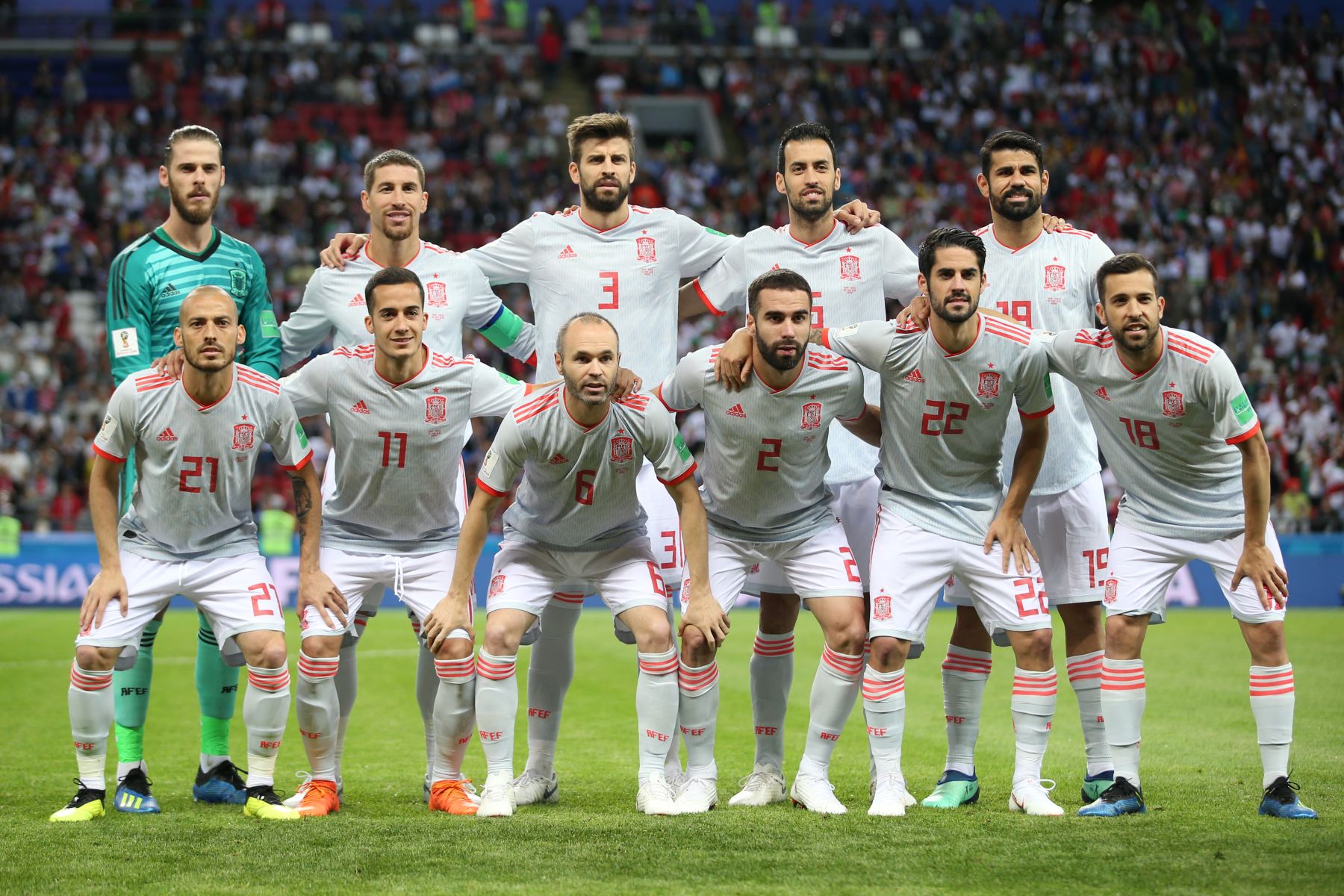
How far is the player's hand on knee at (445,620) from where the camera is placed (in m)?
6.23

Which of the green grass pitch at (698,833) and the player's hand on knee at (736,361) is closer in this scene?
the green grass pitch at (698,833)

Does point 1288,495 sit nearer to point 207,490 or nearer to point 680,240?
point 680,240

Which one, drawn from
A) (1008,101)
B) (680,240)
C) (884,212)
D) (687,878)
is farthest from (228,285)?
(1008,101)

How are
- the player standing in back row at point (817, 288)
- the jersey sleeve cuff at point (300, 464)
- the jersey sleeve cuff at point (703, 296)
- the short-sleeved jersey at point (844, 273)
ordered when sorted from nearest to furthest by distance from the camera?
1. the jersey sleeve cuff at point (300, 464)
2. the player standing in back row at point (817, 288)
3. the short-sleeved jersey at point (844, 273)
4. the jersey sleeve cuff at point (703, 296)

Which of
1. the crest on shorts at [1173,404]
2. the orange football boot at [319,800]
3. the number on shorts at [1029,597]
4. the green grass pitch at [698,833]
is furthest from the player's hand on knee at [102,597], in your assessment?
the crest on shorts at [1173,404]

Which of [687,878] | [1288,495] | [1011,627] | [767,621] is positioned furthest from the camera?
[1288,495]

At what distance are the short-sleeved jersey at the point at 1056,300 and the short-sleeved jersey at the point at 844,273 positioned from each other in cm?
45

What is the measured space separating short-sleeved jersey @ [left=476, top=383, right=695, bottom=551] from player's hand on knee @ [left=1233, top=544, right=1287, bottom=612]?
7.79ft

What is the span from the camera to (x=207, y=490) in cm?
639

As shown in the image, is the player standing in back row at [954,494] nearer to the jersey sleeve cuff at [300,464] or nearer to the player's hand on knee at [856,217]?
the player's hand on knee at [856,217]

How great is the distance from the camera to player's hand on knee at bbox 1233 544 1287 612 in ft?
19.9

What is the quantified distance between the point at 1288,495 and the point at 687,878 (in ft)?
52.6

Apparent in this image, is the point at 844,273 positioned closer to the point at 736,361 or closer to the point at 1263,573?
the point at 736,361

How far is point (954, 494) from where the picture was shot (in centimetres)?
645
